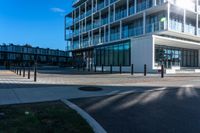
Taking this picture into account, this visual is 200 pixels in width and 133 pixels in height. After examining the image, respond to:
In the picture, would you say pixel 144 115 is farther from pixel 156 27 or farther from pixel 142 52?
pixel 156 27

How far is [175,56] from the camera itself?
36.4m

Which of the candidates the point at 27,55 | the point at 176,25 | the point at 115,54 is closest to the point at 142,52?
the point at 176,25

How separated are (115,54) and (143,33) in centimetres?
643

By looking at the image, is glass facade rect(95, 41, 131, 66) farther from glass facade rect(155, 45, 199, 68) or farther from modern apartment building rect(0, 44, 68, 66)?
modern apartment building rect(0, 44, 68, 66)

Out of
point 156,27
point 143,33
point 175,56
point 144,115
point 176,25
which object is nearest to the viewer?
point 144,115

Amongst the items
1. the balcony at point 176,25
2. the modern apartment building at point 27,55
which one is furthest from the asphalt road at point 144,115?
Answer: the modern apartment building at point 27,55

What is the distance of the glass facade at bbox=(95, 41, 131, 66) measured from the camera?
3331 cm

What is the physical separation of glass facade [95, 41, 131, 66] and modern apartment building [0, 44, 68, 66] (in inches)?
1486

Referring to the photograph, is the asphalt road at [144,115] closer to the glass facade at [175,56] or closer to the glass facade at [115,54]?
the glass facade at [175,56]

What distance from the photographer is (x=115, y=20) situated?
39.1 metres

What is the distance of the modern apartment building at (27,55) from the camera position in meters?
76.7

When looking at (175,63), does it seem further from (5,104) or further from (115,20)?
(5,104)

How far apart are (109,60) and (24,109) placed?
1268 inches

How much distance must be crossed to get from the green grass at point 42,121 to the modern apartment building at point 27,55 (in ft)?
221
